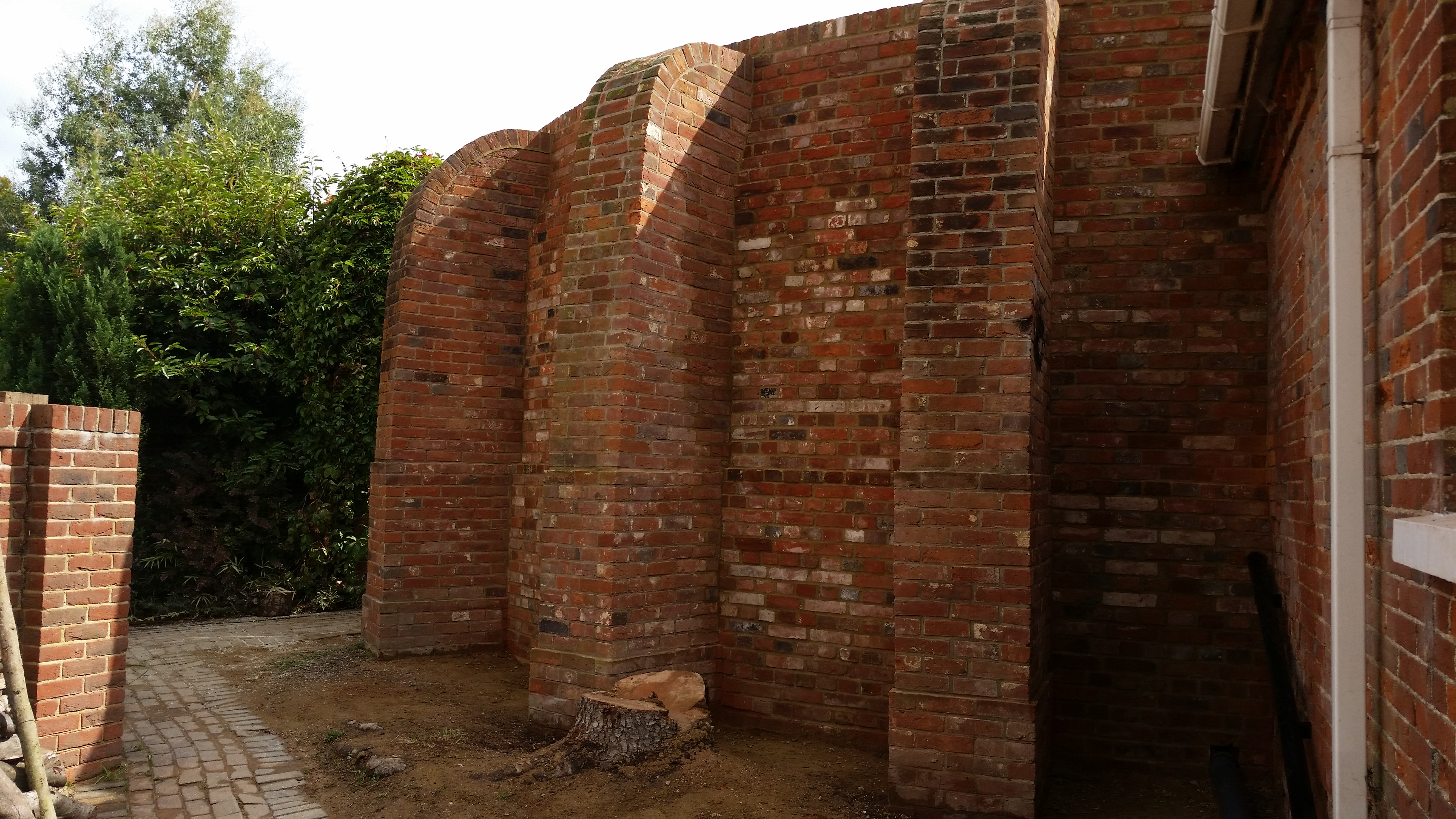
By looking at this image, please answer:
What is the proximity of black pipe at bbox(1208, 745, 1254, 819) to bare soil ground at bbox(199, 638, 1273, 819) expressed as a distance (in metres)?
0.28

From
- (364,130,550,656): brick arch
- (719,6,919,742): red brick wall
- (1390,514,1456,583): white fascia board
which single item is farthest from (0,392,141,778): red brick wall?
(1390,514,1456,583): white fascia board

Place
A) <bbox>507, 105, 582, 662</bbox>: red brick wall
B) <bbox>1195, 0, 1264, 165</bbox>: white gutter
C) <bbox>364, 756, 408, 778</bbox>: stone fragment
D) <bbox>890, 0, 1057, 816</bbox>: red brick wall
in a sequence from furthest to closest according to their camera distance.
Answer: <bbox>507, 105, 582, 662</bbox>: red brick wall → <bbox>364, 756, 408, 778</bbox>: stone fragment → <bbox>890, 0, 1057, 816</bbox>: red brick wall → <bbox>1195, 0, 1264, 165</bbox>: white gutter

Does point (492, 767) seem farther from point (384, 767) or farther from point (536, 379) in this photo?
point (536, 379)

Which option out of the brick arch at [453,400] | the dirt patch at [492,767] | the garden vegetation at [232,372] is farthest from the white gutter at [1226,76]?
the garden vegetation at [232,372]

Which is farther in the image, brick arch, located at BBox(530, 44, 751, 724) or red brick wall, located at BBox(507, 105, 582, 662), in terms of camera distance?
red brick wall, located at BBox(507, 105, 582, 662)

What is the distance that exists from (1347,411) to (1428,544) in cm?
76

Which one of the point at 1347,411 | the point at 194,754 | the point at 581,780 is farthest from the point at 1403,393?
the point at 194,754

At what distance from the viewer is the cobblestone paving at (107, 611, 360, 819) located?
454 cm

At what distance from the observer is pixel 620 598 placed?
5.23 meters

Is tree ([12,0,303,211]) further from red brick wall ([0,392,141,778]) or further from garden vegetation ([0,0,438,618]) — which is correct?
red brick wall ([0,392,141,778])

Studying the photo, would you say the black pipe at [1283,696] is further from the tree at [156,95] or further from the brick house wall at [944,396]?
the tree at [156,95]

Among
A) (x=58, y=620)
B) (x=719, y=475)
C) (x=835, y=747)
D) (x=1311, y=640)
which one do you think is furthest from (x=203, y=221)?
(x=1311, y=640)

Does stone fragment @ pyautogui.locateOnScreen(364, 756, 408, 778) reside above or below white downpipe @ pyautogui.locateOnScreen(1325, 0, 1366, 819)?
below

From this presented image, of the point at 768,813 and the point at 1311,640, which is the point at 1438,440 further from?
the point at 768,813
